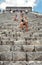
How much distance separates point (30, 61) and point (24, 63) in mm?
229

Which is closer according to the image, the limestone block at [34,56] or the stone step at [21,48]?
the limestone block at [34,56]

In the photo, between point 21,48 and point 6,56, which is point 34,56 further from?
point 21,48

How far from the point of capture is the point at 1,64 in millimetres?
6016

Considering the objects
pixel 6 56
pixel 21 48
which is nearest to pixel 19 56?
pixel 6 56

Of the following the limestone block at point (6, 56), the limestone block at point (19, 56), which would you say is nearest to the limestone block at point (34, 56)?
the limestone block at point (19, 56)

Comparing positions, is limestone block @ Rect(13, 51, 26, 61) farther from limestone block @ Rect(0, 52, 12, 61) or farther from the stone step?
the stone step

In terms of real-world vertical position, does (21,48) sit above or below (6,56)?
below

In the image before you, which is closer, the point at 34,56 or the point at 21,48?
the point at 34,56

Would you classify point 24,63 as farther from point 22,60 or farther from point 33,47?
point 33,47

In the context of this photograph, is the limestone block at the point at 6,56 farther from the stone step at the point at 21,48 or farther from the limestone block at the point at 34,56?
the stone step at the point at 21,48

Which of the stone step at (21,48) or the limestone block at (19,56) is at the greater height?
the limestone block at (19,56)

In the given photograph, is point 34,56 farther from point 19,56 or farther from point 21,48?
point 21,48

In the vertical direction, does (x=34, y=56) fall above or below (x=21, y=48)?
above

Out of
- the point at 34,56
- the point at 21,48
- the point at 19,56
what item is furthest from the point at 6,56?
the point at 21,48
